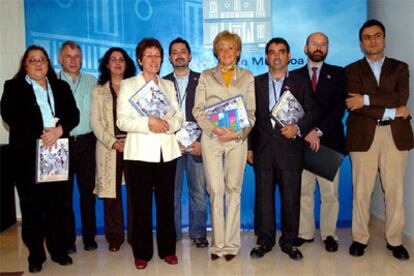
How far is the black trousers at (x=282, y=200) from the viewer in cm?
354

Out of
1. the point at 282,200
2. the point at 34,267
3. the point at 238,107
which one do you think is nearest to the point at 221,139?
the point at 238,107

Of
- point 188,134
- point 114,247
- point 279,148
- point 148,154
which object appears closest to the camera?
point 148,154

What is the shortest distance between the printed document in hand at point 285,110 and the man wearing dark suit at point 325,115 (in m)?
0.31

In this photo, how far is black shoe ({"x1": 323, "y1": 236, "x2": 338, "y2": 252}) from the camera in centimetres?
374

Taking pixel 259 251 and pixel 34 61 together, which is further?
pixel 259 251

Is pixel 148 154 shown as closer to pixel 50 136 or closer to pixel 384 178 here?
pixel 50 136

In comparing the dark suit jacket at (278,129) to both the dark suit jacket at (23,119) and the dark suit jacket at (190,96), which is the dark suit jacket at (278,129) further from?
the dark suit jacket at (23,119)

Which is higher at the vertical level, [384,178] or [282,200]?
[384,178]

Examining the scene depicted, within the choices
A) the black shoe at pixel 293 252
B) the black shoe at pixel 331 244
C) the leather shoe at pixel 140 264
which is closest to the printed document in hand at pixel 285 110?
the black shoe at pixel 293 252

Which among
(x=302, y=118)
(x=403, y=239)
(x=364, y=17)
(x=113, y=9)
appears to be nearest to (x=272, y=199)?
(x=302, y=118)

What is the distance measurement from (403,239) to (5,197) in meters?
4.05

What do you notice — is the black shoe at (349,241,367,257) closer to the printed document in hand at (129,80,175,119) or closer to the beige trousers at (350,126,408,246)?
the beige trousers at (350,126,408,246)

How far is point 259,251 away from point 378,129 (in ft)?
4.57

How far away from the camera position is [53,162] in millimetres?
3350
